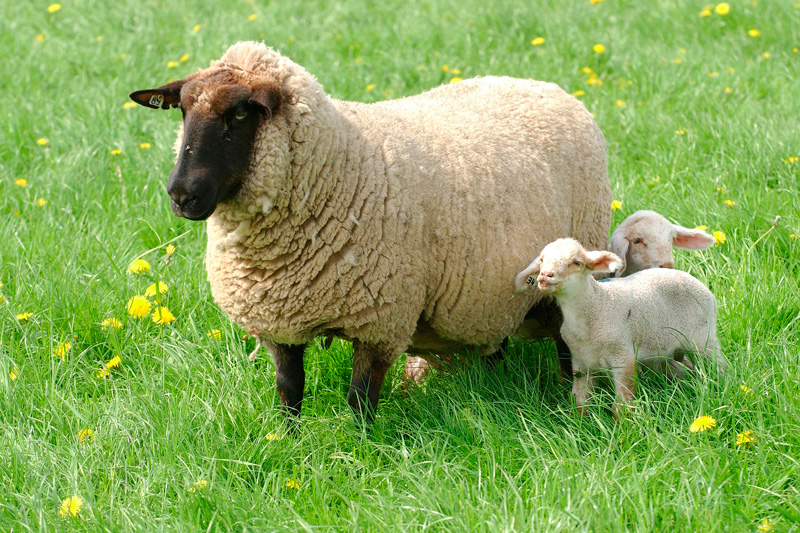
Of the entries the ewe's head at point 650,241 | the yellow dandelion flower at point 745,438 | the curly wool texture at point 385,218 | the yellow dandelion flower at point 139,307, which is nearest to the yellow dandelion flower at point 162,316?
the yellow dandelion flower at point 139,307

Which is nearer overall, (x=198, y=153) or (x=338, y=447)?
(x=198, y=153)

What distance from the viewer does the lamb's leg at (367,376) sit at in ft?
10.6

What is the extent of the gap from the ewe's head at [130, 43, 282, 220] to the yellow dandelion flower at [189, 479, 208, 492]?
0.86 m

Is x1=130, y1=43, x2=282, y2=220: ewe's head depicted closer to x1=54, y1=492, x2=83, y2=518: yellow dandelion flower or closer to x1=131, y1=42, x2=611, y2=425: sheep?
x1=131, y1=42, x2=611, y2=425: sheep

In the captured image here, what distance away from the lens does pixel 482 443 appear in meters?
3.15

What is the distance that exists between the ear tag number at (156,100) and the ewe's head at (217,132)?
18 centimetres

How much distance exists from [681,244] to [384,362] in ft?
4.76

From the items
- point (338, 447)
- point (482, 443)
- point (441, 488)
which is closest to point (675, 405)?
point (482, 443)

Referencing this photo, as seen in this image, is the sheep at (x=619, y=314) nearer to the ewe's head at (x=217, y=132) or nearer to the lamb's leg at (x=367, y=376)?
the lamb's leg at (x=367, y=376)

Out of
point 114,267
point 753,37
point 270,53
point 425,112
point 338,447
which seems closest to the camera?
point 270,53

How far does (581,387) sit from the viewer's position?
130 inches

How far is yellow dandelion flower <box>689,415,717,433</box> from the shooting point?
2900mm

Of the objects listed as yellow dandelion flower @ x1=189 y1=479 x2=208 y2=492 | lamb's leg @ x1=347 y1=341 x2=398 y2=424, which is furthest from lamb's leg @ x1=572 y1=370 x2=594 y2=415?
yellow dandelion flower @ x1=189 y1=479 x2=208 y2=492

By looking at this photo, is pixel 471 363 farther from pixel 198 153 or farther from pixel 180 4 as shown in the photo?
pixel 180 4
